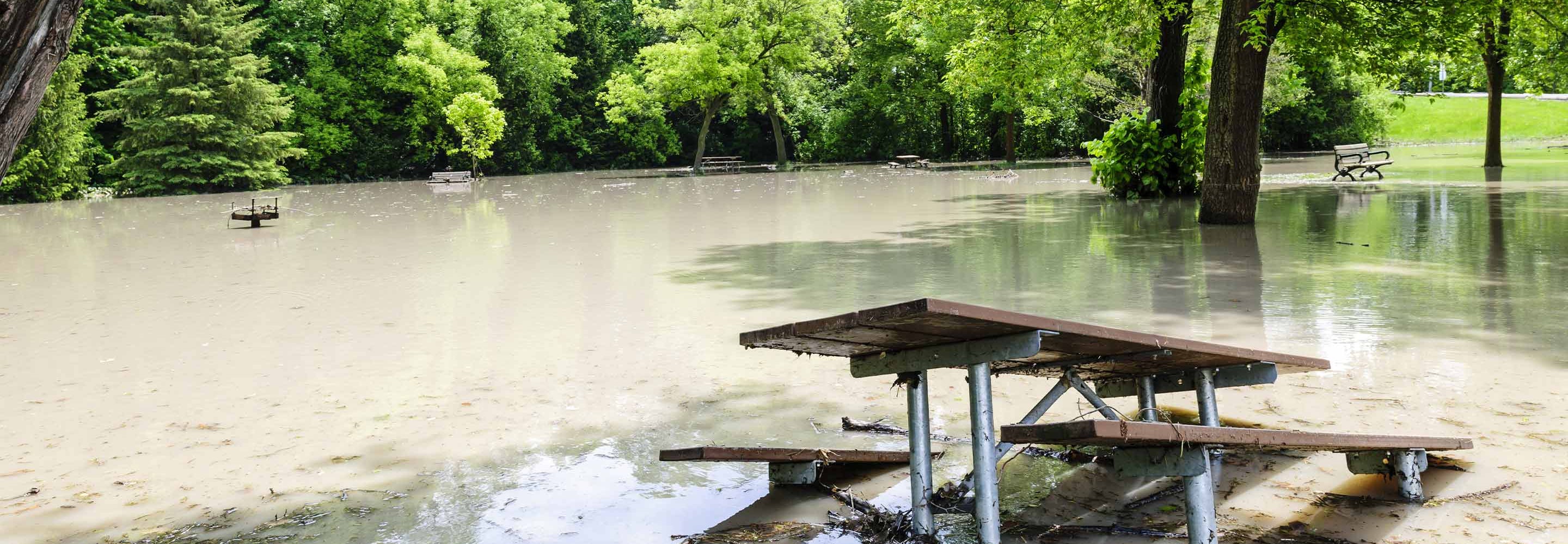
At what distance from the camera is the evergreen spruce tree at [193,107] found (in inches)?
1443

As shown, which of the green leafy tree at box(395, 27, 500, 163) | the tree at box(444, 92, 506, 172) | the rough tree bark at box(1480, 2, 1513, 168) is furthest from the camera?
the green leafy tree at box(395, 27, 500, 163)

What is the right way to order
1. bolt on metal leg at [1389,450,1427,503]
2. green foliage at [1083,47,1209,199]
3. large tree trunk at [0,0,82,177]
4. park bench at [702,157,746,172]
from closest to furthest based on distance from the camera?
1. large tree trunk at [0,0,82,177]
2. bolt on metal leg at [1389,450,1427,503]
3. green foliage at [1083,47,1209,199]
4. park bench at [702,157,746,172]

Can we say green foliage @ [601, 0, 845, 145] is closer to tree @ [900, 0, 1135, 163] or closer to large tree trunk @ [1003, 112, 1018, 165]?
large tree trunk @ [1003, 112, 1018, 165]

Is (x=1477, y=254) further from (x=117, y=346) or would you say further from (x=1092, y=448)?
(x=117, y=346)

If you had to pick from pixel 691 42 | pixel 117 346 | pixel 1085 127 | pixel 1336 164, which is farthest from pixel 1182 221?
pixel 1085 127

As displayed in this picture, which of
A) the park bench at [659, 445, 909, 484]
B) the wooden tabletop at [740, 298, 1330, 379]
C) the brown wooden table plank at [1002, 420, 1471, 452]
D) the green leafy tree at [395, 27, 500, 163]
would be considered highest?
the green leafy tree at [395, 27, 500, 163]

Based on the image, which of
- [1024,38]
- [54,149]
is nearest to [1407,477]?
[1024,38]

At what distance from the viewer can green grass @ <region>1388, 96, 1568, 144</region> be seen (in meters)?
47.7

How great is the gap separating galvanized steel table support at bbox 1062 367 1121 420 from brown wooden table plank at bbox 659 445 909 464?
3.25 feet

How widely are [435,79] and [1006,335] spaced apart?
140 feet

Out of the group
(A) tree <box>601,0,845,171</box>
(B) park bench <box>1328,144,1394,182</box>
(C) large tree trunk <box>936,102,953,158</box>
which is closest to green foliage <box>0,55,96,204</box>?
(A) tree <box>601,0,845,171</box>

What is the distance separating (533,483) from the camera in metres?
4.52

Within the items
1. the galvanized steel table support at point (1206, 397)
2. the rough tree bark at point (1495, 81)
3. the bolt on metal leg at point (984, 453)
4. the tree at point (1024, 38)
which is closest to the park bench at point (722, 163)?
the tree at point (1024, 38)

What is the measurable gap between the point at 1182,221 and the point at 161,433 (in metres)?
13.4
